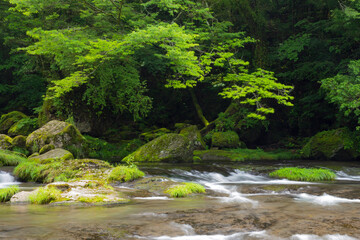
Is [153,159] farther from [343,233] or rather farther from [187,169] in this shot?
[343,233]

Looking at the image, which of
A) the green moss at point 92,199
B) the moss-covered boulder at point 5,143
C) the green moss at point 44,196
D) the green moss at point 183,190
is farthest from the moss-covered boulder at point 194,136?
the green moss at point 44,196

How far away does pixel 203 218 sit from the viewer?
5250 millimetres

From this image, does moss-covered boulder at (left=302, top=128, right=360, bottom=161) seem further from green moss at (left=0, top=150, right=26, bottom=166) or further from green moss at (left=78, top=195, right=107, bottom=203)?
green moss at (left=0, top=150, right=26, bottom=166)

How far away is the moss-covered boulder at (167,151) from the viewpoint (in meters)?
14.4

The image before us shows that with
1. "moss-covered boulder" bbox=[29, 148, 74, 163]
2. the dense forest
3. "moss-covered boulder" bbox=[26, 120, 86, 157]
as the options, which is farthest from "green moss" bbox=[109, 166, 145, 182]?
the dense forest

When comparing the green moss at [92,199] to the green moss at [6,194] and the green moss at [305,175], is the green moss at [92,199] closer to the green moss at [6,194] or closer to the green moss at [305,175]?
the green moss at [6,194]

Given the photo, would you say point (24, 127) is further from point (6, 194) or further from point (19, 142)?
point (6, 194)

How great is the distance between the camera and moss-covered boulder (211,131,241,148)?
62.6 ft

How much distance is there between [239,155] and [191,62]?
556 centimetres

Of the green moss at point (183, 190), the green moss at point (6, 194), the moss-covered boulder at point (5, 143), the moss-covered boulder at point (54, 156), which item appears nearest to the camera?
the green moss at point (6, 194)

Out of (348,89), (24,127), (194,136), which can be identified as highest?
(348,89)

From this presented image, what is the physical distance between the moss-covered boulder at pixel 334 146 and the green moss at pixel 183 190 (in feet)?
34.9

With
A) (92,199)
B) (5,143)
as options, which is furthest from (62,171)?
(5,143)

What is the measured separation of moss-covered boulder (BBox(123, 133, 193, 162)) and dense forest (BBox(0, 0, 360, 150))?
2690mm
